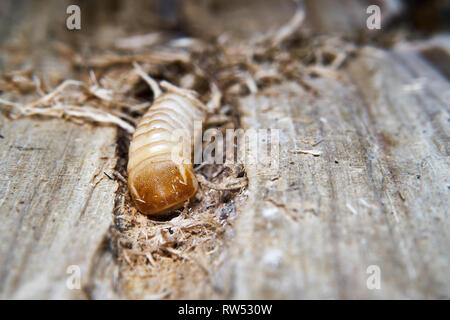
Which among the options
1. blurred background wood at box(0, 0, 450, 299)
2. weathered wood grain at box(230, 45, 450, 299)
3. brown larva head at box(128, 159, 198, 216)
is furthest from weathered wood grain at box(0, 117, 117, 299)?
weathered wood grain at box(230, 45, 450, 299)

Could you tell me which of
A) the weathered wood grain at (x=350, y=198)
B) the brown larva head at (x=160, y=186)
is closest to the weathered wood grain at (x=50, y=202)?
the brown larva head at (x=160, y=186)

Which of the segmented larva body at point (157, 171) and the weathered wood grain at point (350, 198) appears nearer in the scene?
the weathered wood grain at point (350, 198)

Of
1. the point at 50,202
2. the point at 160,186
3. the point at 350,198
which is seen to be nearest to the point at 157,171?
the point at 160,186

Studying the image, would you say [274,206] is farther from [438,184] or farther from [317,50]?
[317,50]

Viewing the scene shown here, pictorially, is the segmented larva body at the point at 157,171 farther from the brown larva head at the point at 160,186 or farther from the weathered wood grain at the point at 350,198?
the weathered wood grain at the point at 350,198

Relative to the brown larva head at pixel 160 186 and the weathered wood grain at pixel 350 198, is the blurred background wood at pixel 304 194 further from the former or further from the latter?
the brown larva head at pixel 160 186

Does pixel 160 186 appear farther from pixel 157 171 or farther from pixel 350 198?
pixel 350 198

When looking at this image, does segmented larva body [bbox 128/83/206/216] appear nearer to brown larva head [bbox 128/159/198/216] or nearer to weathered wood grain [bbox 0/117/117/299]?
brown larva head [bbox 128/159/198/216]
